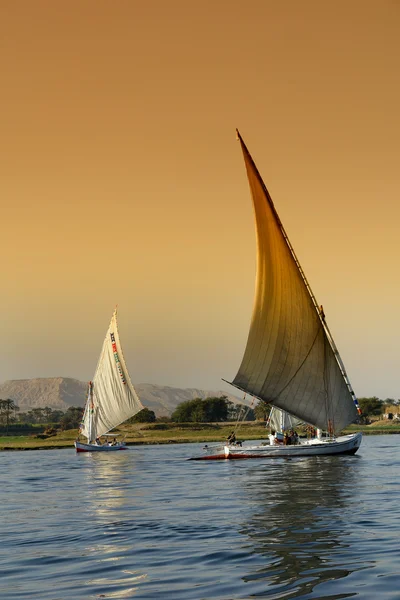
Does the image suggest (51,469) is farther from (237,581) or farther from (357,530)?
(237,581)

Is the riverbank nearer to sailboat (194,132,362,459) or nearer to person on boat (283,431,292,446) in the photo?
person on boat (283,431,292,446)

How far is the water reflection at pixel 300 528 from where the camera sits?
20203mm

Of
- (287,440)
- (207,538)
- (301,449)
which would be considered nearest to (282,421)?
(287,440)

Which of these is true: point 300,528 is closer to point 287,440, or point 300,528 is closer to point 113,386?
point 287,440

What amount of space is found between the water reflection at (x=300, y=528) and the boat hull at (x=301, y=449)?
15.7 metres

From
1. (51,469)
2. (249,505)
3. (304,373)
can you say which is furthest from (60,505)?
(51,469)

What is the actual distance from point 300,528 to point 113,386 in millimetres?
72387

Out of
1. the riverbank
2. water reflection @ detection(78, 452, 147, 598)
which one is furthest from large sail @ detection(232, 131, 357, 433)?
the riverbank

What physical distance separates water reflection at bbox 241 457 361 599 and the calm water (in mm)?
38

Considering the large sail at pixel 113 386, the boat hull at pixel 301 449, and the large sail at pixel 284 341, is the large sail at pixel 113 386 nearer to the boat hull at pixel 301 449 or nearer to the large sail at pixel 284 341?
the boat hull at pixel 301 449

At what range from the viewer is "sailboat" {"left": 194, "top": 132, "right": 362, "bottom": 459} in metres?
59.5

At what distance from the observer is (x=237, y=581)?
1995 centimetres

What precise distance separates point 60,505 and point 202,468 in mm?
24234

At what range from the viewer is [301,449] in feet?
226
